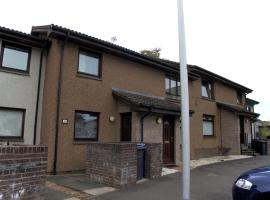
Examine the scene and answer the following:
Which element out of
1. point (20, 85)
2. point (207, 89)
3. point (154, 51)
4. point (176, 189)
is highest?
point (154, 51)

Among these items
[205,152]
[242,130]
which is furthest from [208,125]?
[242,130]

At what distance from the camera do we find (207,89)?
20.6 m

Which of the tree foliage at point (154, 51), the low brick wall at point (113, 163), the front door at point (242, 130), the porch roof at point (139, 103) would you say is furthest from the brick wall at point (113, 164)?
the tree foliage at point (154, 51)

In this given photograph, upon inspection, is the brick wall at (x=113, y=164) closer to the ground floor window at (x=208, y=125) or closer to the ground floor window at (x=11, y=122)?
the ground floor window at (x=11, y=122)

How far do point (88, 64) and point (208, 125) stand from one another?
10639 mm

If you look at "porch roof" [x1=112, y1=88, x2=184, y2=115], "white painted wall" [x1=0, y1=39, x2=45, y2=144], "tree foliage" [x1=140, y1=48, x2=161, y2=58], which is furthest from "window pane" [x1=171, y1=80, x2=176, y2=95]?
"tree foliage" [x1=140, y1=48, x2=161, y2=58]

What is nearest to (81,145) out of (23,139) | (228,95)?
(23,139)

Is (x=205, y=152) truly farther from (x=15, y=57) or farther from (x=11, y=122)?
(x=15, y=57)

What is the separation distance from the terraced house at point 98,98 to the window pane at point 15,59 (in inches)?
35.6

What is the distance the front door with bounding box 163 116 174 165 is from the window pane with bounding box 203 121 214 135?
231 inches

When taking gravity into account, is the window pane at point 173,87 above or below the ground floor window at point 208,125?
above

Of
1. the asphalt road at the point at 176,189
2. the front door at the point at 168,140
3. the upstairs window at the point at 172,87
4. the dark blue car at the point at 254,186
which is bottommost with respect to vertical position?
the asphalt road at the point at 176,189

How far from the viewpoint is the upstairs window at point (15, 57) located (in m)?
11.3

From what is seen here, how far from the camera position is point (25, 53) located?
1202cm
